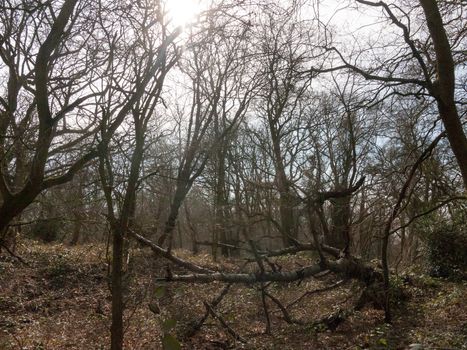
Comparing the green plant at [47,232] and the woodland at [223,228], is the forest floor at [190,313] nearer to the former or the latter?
the woodland at [223,228]

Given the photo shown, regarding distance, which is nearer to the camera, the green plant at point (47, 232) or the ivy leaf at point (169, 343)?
the ivy leaf at point (169, 343)

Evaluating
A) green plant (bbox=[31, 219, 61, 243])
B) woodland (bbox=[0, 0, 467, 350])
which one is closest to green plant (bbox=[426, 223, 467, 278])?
woodland (bbox=[0, 0, 467, 350])

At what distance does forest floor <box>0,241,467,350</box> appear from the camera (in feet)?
22.3

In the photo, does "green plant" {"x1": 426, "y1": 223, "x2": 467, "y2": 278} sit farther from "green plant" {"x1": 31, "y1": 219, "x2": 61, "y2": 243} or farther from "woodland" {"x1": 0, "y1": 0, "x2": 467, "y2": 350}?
"green plant" {"x1": 31, "y1": 219, "x2": 61, "y2": 243}

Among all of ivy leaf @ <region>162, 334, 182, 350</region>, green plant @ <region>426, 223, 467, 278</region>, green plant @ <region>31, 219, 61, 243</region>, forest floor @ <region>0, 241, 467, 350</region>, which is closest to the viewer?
ivy leaf @ <region>162, 334, 182, 350</region>

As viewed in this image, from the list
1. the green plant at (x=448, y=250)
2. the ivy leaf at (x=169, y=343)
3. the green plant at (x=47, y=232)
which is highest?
the green plant at (x=47, y=232)

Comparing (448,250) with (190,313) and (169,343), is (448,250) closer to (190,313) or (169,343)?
(190,313)

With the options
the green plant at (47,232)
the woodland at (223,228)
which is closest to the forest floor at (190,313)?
the woodland at (223,228)

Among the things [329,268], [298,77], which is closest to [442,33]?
[298,77]

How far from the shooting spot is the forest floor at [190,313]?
22.3ft

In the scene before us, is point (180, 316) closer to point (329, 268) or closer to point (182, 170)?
point (329, 268)

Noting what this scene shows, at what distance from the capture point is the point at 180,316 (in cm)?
872

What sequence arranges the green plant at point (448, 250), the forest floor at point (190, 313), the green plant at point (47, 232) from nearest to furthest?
the forest floor at point (190, 313), the green plant at point (448, 250), the green plant at point (47, 232)

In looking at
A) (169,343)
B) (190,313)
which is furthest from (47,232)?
(169,343)
